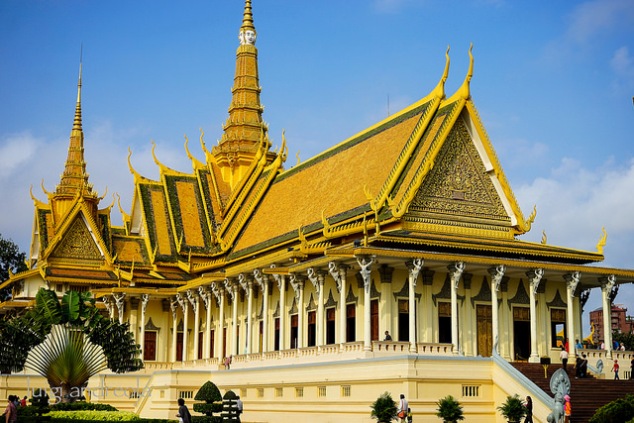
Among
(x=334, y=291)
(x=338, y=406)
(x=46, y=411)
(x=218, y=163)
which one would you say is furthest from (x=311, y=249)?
(x=218, y=163)

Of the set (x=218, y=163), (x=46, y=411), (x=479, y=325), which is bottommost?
(x=46, y=411)

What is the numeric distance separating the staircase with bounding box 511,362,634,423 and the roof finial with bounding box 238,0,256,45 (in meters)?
29.0

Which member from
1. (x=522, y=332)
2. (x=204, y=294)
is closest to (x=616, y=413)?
(x=522, y=332)

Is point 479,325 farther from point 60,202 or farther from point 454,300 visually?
point 60,202

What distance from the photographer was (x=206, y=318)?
39.1 metres

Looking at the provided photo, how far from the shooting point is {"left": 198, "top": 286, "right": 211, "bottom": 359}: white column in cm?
3688

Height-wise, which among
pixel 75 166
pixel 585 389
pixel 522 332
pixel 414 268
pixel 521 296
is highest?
pixel 75 166

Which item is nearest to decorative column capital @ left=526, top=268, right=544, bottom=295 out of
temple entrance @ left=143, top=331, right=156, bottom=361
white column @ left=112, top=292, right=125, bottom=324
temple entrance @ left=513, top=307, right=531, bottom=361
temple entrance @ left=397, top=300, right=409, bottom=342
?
temple entrance @ left=513, top=307, right=531, bottom=361

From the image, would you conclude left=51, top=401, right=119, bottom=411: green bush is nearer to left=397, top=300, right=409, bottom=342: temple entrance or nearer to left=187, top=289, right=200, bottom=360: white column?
left=187, top=289, right=200, bottom=360: white column

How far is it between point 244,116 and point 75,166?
12484 mm

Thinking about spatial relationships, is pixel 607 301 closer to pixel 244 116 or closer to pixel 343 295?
pixel 343 295

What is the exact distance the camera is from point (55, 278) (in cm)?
4631

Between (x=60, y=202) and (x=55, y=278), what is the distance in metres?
8.34

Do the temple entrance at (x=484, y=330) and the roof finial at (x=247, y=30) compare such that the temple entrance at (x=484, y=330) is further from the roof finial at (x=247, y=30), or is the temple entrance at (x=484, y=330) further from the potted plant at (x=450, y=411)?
the roof finial at (x=247, y=30)
